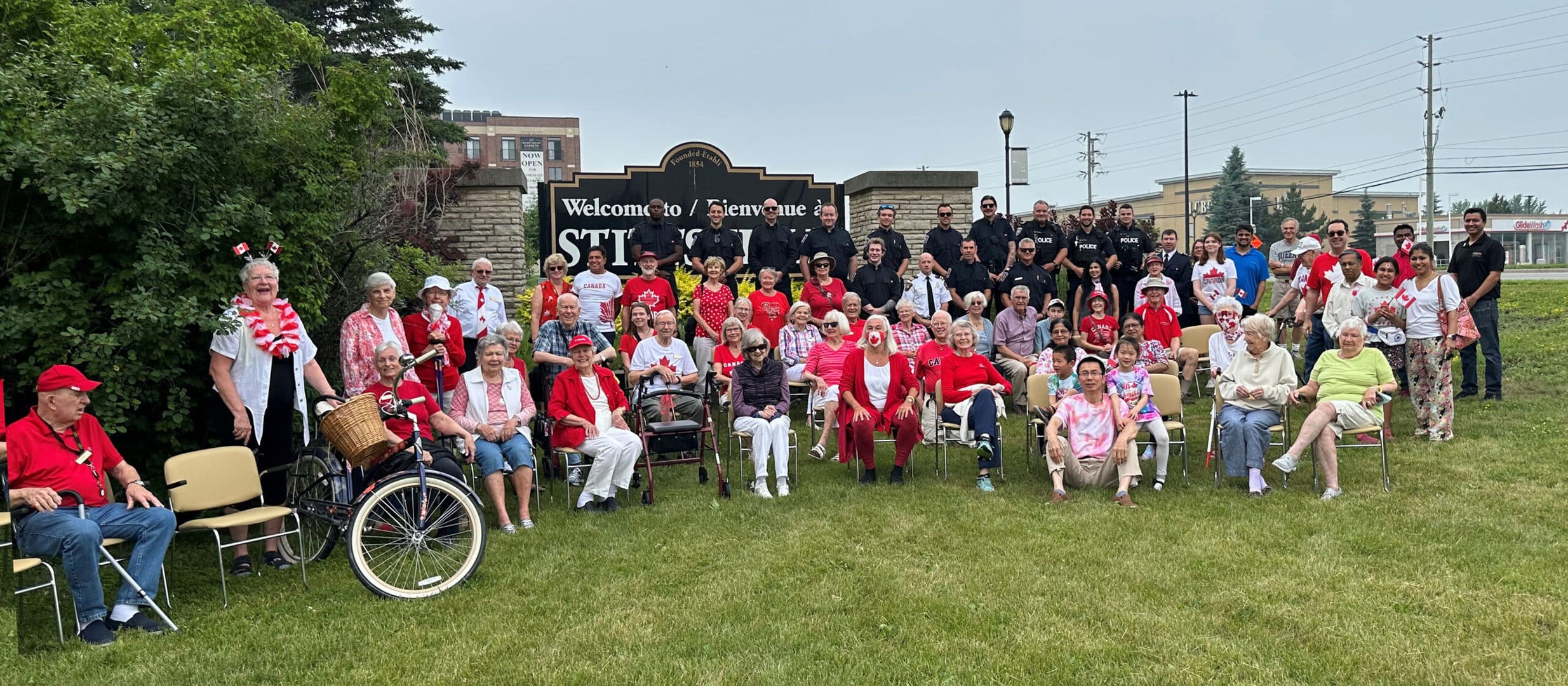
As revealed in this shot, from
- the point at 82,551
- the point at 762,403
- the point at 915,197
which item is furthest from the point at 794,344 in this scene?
the point at 82,551

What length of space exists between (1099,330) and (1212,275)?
2.40 m

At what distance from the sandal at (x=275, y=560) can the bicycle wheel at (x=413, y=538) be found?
2.13 ft

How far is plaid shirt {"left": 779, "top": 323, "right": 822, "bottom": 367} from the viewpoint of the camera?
350 inches

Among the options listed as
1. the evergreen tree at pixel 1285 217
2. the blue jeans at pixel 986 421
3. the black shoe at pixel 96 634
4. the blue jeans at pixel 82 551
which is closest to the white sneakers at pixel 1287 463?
the blue jeans at pixel 986 421

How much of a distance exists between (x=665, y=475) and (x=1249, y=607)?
4.30 m

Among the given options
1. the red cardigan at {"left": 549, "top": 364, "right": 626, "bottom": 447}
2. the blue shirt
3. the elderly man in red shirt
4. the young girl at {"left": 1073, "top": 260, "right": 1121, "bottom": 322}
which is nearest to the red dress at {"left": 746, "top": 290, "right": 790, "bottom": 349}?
the red cardigan at {"left": 549, "top": 364, "right": 626, "bottom": 447}

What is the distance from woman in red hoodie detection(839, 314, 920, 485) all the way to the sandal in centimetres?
357

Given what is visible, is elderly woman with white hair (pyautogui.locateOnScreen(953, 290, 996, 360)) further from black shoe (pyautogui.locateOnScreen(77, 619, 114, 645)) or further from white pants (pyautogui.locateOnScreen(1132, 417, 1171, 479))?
black shoe (pyautogui.locateOnScreen(77, 619, 114, 645))

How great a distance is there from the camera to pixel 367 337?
606cm

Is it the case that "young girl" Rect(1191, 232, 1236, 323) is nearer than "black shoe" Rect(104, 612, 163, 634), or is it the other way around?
"black shoe" Rect(104, 612, 163, 634)

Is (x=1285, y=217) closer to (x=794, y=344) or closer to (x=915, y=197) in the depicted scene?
(x=915, y=197)

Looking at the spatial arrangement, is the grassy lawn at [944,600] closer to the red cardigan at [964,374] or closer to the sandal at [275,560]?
the sandal at [275,560]

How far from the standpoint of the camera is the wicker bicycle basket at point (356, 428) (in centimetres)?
481

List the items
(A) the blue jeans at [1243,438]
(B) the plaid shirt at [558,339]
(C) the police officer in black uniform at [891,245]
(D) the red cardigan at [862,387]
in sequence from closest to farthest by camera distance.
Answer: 1. (A) the blue jeans at [1243,438]
2. (D) the red cardigan at [862,387]
3. (B) the plaid shirt at [558,339]
4. (C) the police officer in black uniform at [891,245]
